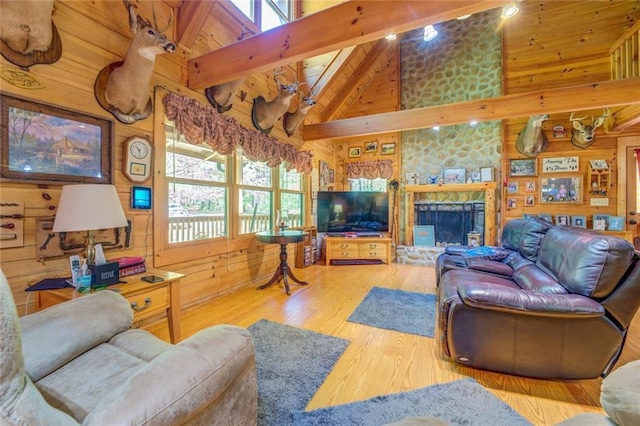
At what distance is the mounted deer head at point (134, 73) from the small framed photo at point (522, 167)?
5.87 m

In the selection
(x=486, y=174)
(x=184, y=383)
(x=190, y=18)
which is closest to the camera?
(x=184, y=383)

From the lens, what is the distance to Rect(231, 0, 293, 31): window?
12.0ft

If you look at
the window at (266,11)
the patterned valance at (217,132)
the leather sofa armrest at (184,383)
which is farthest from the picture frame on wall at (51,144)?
the window at (266,11)

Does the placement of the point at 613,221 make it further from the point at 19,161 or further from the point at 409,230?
the point at 19,161

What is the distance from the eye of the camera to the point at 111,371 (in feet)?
3.56

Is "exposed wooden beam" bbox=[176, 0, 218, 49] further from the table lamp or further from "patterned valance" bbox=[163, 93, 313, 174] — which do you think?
the table lamp

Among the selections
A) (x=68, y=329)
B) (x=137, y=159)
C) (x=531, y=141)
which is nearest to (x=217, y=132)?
(x=137, y=159)

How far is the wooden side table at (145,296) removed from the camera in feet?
5.32

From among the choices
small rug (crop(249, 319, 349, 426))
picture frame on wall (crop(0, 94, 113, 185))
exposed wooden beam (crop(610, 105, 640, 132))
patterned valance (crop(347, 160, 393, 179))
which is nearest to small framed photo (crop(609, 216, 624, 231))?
exposed wooden beam (crop(610, 105, 640, 132))

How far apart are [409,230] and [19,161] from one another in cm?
561

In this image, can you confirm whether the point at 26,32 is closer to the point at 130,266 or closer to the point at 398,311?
the point at 130,266

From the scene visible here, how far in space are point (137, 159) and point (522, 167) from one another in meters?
6.26

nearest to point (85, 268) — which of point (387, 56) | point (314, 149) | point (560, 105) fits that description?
point (314, 149)

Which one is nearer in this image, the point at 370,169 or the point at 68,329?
the point at 68,329
